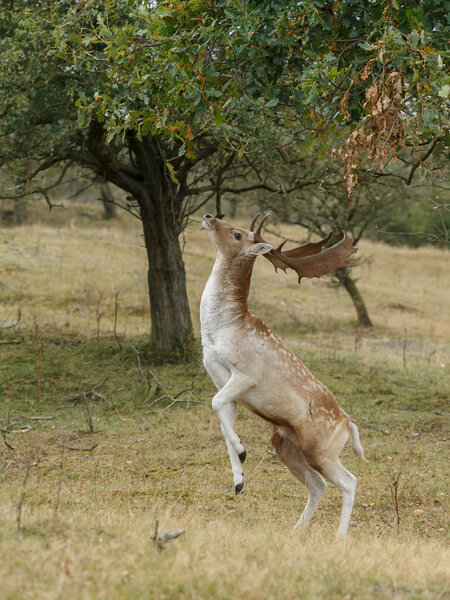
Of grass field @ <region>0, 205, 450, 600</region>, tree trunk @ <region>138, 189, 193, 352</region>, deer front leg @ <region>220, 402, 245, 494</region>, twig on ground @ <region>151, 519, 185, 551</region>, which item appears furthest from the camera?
tree trunk @ <region>138, 189, 193, 352</region>

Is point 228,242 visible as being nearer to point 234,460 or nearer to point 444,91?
point 234,460

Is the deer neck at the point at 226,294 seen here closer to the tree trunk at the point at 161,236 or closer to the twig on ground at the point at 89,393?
A: the twig on ground at the point at 89,393

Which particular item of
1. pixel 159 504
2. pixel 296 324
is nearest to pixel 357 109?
pixel 159 504

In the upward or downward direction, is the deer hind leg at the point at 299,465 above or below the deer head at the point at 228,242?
below

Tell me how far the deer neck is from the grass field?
1.81m

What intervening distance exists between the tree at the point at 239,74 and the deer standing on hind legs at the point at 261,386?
4.52 feet

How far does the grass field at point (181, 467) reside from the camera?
4930 mm

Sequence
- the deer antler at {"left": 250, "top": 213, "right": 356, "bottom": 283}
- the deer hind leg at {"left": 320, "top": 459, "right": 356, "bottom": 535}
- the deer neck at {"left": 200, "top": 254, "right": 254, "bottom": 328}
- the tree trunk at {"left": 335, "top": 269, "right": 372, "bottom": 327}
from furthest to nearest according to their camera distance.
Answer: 1. the tree trunk at {"left": 335, "top": 269, "right": 372, "bottom": 327}
2. the deer antler at {"left": 250, "top": 213, "right": 356, "bottom": 283}
3. the deer neck at {"left": 200, "top": 254, "right": 254, "bottom": 328}
4. the deer hind leg at {"left": 320, "top": 459, "right": 356, "bottom": 535}

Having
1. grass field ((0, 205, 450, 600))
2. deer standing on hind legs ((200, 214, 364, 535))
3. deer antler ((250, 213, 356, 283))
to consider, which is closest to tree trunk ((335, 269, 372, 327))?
grass field ((0, 205, 450, 600))

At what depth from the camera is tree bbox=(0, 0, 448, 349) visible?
7711 millimetres

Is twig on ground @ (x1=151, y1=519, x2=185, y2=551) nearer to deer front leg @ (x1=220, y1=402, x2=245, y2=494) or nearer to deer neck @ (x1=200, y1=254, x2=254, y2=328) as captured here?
deer front leg @ (x1=220, y1=402, x2=245, y2=494)

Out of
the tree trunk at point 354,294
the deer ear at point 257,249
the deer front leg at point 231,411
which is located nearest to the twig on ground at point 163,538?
the deer front leg at point 231,411

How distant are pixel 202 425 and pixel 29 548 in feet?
24.0

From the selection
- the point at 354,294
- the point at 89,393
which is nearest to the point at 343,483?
the point at 89,393
